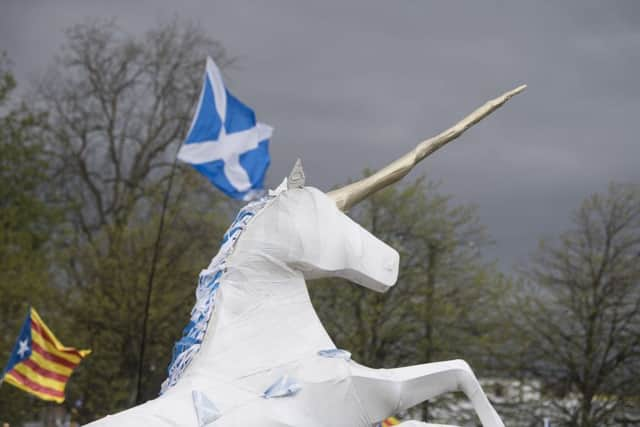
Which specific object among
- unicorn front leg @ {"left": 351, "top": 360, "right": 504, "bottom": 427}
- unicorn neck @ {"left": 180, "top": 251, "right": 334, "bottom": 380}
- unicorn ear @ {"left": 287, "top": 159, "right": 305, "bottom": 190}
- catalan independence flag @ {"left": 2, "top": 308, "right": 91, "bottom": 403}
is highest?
unicorn ear @ {"left": 287, "top": 159, "right": 305, "bottom": 190}

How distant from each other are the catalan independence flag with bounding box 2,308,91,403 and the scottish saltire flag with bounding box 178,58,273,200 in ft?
10.8

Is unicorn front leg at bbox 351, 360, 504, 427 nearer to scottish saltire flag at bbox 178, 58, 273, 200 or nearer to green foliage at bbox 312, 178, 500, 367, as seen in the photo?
scottish saltire flag at bbox 178, 58, 273, 200

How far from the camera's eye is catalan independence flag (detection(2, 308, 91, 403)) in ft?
40.2

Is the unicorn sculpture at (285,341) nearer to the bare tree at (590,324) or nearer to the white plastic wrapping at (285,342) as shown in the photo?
the white plastic wrapping at (285,342)

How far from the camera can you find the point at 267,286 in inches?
244

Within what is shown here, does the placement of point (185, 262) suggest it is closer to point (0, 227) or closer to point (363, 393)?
point (0, 227)

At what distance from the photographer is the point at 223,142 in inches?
593

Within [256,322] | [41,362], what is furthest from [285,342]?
[41,362]

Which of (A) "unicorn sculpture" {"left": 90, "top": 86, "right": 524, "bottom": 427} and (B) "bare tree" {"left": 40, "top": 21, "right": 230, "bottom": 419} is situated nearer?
(A) "unicorn sculpture" {"left": 90, "top": 86, "right": 524, "bottom": 427}

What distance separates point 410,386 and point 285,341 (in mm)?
843

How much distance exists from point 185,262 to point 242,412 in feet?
56.1

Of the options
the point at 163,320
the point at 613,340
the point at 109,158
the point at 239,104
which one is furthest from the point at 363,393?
the point at 109,158

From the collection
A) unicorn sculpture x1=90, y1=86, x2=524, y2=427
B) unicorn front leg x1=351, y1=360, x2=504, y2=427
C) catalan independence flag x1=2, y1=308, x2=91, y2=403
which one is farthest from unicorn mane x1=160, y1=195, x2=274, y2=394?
catalan independence flag x1=2, y1=308, x2=91, y2=403

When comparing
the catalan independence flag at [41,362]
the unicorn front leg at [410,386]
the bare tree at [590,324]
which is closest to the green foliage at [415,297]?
the bare tree at [590,324]
